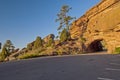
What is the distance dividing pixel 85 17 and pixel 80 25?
9.07 feet

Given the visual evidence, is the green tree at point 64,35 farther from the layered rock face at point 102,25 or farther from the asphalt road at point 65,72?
the asphalt road at point 65,72

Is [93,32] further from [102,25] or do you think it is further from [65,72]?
[65,72]

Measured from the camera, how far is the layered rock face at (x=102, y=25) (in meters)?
35.6

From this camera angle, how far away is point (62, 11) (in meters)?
59.9

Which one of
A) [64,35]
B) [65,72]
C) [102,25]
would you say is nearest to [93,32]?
[102,25]

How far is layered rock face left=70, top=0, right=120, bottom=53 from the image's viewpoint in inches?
1400

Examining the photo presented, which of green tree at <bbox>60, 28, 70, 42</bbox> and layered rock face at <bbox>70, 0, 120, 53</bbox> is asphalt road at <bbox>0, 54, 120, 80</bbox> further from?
green tree at <bbox>60, 28, 70, 42</bbox>

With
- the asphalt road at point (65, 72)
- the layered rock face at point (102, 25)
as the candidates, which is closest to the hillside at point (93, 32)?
the layered rock face at point (102, 25)

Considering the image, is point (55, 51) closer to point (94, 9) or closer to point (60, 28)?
point (94, 9)

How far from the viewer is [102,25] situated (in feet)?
127

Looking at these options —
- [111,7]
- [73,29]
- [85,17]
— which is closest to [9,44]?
[73,29]

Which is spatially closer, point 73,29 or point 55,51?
point 55,51

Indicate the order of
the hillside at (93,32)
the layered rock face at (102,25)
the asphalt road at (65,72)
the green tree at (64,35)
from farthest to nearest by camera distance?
the green tree at (64,35) < the hillside at (93,32) < the layered rock face at (102,25) < the asphalt road at (65,72)

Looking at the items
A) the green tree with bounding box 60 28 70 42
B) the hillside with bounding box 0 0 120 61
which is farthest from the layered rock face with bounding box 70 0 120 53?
the green tree with bounding box 60 28 70 42
